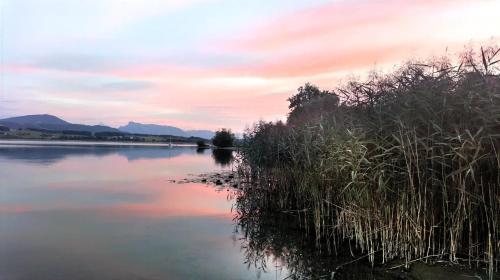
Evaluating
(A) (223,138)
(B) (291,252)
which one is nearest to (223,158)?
(A) (223,138)

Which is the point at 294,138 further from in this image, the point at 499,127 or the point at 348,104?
the point at 499,127

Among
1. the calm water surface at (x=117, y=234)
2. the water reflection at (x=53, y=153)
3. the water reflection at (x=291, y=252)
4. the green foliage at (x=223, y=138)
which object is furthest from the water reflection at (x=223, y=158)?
the water reflection at (x=291, y=252)

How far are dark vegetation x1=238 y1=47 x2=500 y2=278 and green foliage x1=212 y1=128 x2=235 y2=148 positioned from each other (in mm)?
75192

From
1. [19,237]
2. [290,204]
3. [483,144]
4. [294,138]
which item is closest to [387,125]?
[483,144]

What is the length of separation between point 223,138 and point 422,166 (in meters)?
79.4

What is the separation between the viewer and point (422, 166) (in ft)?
26.8

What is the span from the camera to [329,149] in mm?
10281

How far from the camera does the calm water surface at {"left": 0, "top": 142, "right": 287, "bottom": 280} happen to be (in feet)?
30.2

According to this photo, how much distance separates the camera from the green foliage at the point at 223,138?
85869 mm

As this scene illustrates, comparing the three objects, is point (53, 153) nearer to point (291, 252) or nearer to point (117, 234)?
point (117, 234)

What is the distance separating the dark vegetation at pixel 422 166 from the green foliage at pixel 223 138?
2960 inches

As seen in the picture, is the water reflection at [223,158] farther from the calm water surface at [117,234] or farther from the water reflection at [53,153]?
the calm water surface at [117,234]

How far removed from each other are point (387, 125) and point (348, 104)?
275 centimetres

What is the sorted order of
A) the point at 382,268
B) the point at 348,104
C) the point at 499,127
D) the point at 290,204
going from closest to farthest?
the point at 499,127, the point at 382,268, the point at 348,104, the point at 290,204
